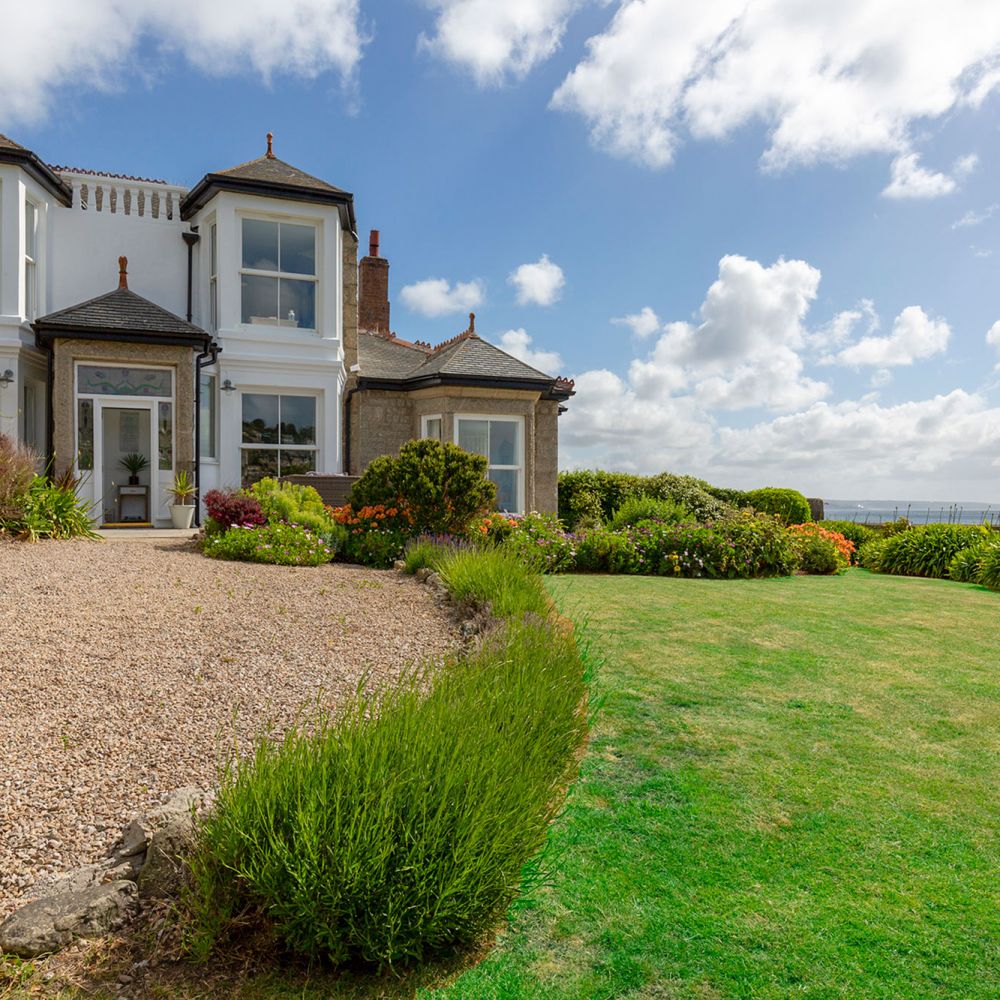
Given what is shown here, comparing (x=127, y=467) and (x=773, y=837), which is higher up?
(x=127, y=467)

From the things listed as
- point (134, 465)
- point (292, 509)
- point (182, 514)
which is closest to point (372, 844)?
point (292, 509)

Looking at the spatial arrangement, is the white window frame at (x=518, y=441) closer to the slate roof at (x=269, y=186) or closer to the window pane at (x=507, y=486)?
the window pane at (x=507, y=486)

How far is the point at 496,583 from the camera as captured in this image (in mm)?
6281

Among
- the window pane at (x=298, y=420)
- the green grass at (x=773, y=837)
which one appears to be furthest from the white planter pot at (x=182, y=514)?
the green grass at (x=773, y=837)

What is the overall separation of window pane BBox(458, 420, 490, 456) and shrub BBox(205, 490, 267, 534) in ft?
18.8

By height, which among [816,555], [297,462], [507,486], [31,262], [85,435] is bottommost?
[816,555]

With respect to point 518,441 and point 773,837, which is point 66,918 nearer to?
point 773,837

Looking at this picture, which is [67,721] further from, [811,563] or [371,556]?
[811,563]

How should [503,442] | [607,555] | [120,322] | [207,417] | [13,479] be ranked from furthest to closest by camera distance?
[503,442] < [207,417] < [120,322] < [607,555] < [13,479]

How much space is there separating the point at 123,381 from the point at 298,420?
10.5ft

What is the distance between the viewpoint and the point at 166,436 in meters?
13.4

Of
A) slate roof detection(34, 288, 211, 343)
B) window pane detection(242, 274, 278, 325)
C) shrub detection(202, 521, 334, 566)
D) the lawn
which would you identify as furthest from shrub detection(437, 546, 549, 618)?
window pane detection(242, 274, 278, 325)

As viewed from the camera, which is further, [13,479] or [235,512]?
[235,512]

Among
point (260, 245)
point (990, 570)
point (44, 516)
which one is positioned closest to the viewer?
point (44, 516)
